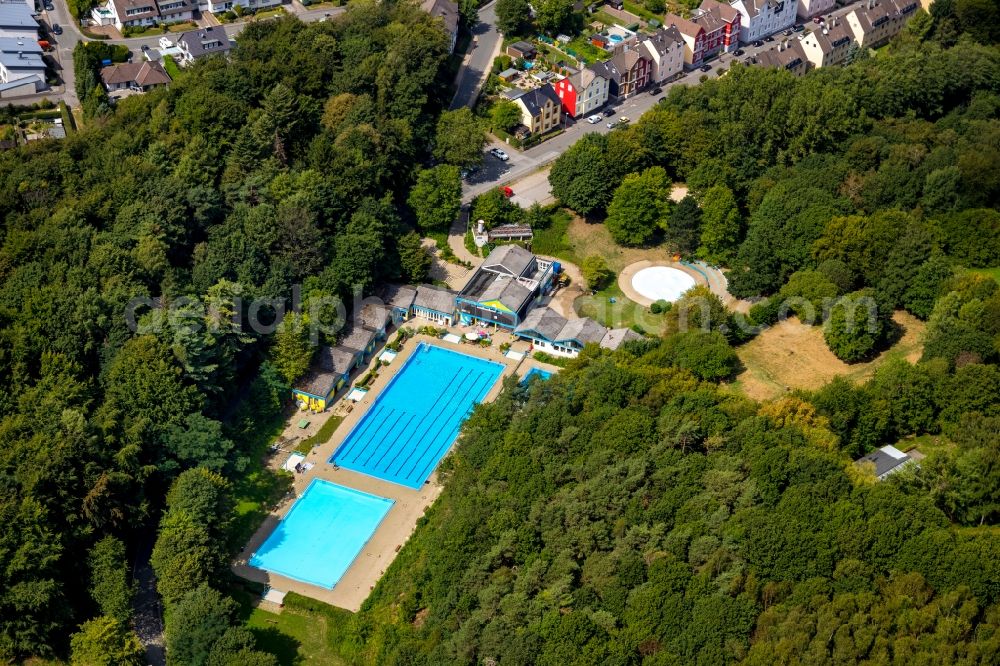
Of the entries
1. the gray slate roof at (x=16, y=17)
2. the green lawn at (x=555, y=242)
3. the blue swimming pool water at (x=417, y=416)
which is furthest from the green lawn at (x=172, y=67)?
the blue swimming pool water at (x=417, y=416)

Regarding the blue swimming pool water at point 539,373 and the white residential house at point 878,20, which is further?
the white residential house at point 878,20

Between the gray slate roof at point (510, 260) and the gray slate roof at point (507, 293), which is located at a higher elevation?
the gray slate roof at point (510, 260)

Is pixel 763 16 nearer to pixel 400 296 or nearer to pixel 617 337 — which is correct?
pixel 617 337

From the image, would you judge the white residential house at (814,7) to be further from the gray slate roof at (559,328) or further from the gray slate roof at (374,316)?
the gray slate roof at (374,316)

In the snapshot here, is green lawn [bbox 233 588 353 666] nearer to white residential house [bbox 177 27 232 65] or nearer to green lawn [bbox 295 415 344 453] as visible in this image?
green lawn [bbox 295 415 344 453]

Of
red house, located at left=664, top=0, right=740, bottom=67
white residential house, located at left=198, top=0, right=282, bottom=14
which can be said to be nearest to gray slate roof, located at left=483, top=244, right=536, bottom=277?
red house, located at left=664, top=0, right=740, bottom=67

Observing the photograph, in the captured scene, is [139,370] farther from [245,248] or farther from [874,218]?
[874,218]

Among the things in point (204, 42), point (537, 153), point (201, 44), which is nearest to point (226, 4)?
point (204, 42)
